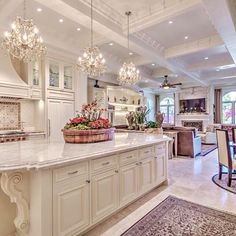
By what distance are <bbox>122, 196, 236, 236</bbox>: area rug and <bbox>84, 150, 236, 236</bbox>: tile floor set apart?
129mm

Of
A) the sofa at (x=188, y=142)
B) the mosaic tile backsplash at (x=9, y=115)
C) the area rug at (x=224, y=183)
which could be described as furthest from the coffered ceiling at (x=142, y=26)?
the area rug at (x=224, y=183)

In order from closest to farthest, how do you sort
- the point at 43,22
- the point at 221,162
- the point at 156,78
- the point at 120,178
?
the point at 120,178
the point at 221,162
the point at 43,22
the point at 156,78

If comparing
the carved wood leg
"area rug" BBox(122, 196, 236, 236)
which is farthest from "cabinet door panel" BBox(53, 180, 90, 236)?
"area rug" BBox(122, 196, 236, 236)

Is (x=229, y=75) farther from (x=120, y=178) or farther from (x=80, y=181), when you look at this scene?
(x=80, y=181)

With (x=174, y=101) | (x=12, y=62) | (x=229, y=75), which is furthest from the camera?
(x=174, y=101)

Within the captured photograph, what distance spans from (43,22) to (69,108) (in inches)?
97.4

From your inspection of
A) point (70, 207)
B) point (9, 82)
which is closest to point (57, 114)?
point (9, 82)

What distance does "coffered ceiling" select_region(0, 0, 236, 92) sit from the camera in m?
3.57

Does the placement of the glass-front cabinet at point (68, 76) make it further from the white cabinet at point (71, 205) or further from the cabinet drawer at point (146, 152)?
the white cabinet at point (71, 205)

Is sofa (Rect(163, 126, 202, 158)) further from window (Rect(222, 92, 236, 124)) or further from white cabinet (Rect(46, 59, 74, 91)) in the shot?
window (Rect(222, 92, 236, 124))

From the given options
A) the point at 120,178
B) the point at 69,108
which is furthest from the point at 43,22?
the point at 120,178

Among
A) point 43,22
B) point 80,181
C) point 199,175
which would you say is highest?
point 43,22

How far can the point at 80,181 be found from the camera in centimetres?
209

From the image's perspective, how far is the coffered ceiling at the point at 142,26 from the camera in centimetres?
357
